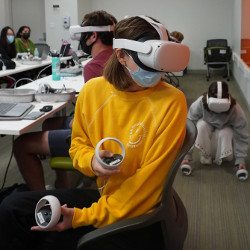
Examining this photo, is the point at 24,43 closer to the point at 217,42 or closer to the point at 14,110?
the point at 217,42

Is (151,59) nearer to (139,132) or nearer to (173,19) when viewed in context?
(139,132)

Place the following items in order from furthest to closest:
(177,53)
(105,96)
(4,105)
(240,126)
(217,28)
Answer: (217,28)
(240,126)
(4,105)
(105,96)
(177,53)

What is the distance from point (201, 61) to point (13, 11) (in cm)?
526

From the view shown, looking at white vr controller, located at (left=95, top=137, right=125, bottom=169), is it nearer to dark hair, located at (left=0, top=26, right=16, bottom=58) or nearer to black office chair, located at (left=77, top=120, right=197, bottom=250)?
black office chair, located at (left=77, top=120, right=197, bottom=250)

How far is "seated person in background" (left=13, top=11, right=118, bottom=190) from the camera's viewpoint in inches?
86.0

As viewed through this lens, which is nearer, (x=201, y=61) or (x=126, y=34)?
(x=126, y=34)

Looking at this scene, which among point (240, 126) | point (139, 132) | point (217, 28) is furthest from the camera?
point (217, 28)

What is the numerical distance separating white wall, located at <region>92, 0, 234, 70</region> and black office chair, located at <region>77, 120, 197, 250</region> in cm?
900

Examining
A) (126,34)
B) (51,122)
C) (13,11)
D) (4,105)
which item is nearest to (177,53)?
(126,34)

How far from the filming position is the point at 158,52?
1.10 meters

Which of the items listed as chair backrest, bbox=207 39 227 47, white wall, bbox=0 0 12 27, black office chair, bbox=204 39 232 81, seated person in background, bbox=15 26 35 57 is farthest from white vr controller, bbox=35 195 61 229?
white wall, bbox=0 0 12 27

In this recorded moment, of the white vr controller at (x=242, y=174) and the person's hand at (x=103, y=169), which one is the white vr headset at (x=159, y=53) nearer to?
the person's hand at (x=103, y=169)

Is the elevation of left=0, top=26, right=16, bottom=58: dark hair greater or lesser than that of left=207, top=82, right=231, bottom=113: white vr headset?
greater

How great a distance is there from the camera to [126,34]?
1.21 m
